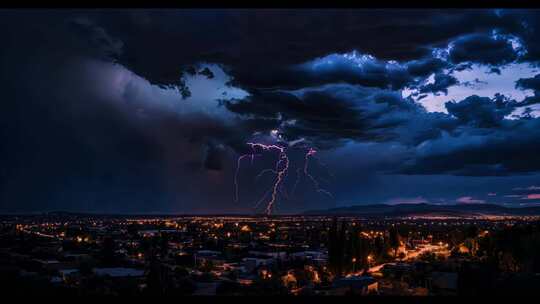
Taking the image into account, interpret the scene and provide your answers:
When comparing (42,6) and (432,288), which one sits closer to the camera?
(42,6)

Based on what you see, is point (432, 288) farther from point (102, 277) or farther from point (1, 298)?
point (1, 298)

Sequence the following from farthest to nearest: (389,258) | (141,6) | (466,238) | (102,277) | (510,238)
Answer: (466,238) → (389,258) → (510,238) → (102,277) → (141,6)

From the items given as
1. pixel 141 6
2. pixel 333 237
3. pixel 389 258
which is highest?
pixel 141 6

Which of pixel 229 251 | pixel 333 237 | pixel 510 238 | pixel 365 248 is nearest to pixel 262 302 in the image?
pixel 333 237

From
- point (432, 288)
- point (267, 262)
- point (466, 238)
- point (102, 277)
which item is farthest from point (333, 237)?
point (466, 238)

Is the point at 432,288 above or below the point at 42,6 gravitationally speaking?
below

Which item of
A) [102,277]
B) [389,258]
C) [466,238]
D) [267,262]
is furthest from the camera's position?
[466,238]

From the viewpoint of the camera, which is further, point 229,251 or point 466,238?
point 466,238

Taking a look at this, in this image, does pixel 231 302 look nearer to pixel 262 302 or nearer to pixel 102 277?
pixel 262 302

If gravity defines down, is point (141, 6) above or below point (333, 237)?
above
